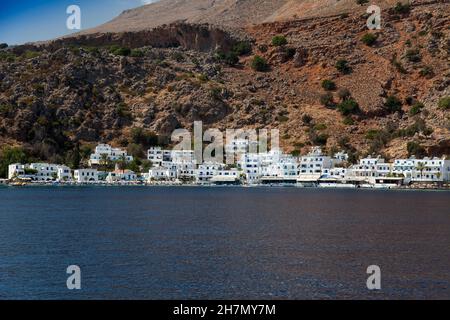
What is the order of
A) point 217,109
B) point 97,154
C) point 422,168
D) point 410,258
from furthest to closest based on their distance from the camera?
point 217,109 < point 97,154 < point 422,168 < point 410,258

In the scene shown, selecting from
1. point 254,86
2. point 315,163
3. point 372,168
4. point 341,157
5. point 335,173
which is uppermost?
point 254,86

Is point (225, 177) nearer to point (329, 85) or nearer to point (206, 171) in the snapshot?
point (206, 171)

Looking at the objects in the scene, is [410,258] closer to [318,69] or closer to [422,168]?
[422,168]

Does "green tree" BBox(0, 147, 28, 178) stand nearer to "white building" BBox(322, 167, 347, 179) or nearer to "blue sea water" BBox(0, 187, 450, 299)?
"white building" BBox(322, 167, 347, 179)

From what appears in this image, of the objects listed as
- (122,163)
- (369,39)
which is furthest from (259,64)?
(122,163)

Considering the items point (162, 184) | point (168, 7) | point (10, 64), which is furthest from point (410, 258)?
point (168, 7)

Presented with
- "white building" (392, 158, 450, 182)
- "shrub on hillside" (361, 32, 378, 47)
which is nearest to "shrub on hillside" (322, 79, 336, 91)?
"shrub on hillside" (361, 32, 378, 47)

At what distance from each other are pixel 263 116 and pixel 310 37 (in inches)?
966

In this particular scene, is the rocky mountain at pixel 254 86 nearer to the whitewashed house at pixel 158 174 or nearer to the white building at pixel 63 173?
the white building at pixel 63 173

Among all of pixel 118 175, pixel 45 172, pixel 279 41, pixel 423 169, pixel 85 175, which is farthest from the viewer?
pixel 279 41

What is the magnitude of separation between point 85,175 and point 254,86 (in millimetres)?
30967

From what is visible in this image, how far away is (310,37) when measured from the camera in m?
124

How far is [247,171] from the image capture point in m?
105

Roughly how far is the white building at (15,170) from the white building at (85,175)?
7168 mm
